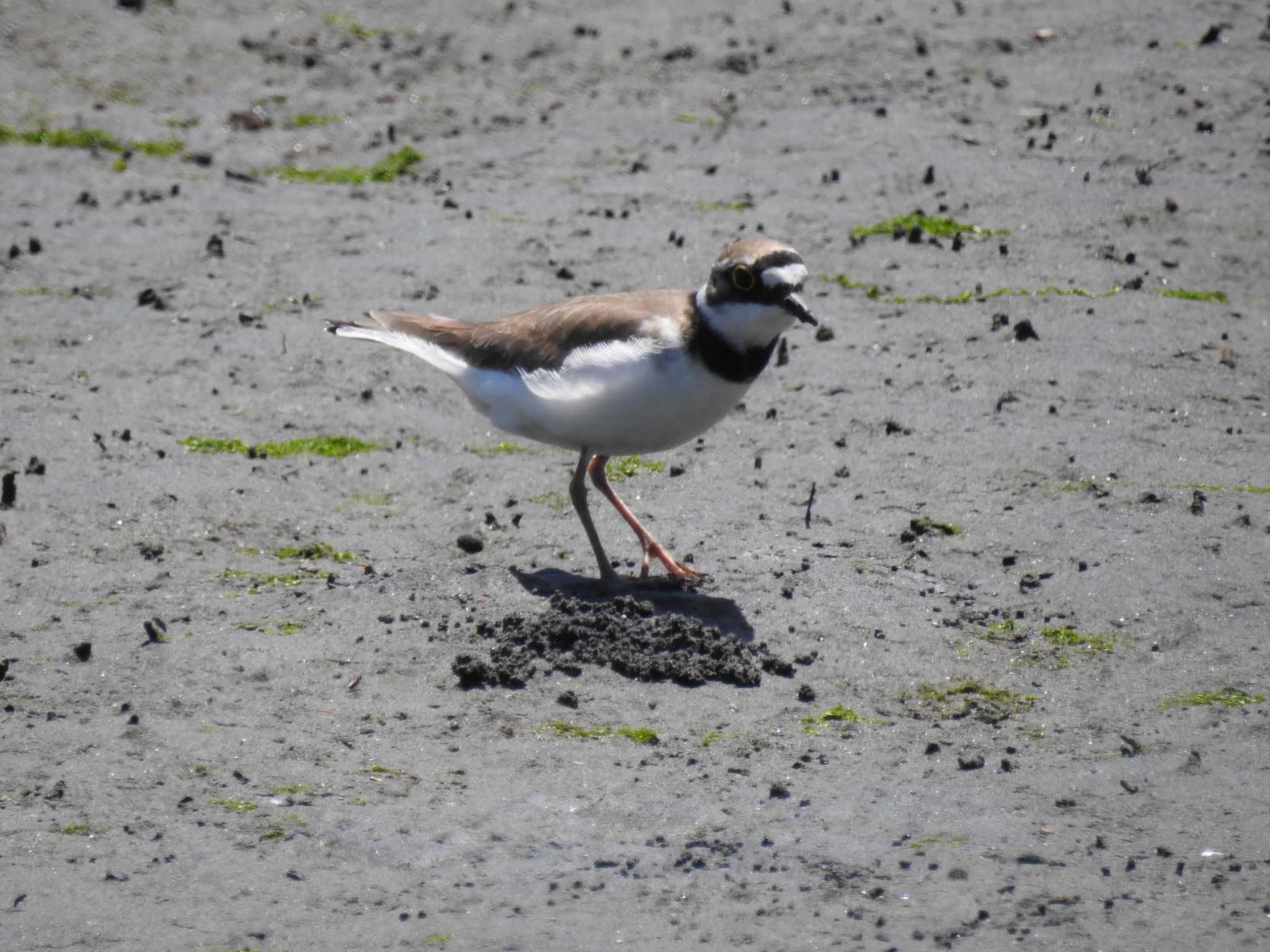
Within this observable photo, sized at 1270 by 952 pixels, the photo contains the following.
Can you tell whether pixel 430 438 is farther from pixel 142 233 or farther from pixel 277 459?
pixel 142 233

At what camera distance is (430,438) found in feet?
28.1

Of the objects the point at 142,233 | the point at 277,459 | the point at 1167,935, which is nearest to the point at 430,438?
the point at 277,459

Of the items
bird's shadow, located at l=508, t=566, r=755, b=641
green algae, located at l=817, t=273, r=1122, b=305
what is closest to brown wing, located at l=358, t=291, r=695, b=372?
bird's shadow, located at l=508, t=566, r=755, b=641

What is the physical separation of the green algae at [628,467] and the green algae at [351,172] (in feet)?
14.3

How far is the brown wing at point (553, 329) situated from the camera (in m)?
6.97

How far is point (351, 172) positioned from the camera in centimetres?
1189

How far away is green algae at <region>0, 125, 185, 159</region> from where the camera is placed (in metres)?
12.2

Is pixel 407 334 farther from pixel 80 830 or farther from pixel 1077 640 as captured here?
pixel 1077 640

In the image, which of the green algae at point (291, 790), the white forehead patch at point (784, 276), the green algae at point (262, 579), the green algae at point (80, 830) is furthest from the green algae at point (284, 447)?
the green algae at point (80, 830)

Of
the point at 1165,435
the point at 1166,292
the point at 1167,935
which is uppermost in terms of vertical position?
the point at 1166,292

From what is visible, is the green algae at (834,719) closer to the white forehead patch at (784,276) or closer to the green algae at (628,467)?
the white forehead patch at (784,276)

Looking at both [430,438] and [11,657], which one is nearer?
[11,657]

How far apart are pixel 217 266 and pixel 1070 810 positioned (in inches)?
292

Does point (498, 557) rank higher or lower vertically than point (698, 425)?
lower
